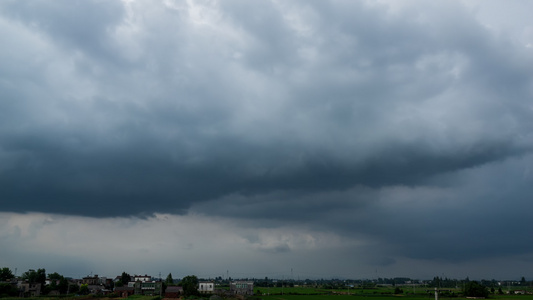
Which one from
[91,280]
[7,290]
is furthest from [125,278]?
[7,290]

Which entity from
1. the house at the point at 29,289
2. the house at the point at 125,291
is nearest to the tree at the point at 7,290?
the house at the point at 29,289

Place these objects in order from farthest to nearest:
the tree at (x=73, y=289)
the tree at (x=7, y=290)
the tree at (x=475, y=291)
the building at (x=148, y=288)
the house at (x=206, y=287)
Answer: the tree at (x=475, y=291) < the house at (x=206, y=287) < the building at (x=148, y=288) < the tree at (x=73, y=289) < the tree at (x=7, y=290)

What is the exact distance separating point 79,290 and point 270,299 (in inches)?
2498

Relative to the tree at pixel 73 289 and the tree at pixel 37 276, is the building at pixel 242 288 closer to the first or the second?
the tree at pixel 73 289

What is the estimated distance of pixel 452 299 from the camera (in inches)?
4943

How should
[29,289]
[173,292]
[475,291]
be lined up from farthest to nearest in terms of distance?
[475,291], [173,292], [29,289]

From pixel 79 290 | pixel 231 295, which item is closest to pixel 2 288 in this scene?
pixel 79 290

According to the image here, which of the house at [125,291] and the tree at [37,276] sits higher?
the tree at [37,276]

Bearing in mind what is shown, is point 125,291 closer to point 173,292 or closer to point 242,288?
point 173,292

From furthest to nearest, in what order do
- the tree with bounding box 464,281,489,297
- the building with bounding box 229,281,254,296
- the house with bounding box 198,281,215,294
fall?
the building with bounding box 229,281,254,296
the tree with bounding box 464,281,489,297
the house with bounding box 198,281,215,294

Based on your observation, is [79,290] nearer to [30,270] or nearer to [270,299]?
[30,270]

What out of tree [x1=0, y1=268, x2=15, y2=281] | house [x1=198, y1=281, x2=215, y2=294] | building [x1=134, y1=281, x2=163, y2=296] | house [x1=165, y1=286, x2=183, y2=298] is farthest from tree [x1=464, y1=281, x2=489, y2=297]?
tree [x1=0, y1=268, x2=15, y2=281]

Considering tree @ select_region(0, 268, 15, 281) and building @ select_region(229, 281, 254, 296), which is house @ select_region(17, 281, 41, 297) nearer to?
tree @ select_region(0, 268, 15, 281)

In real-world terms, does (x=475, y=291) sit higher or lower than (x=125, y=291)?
lower
